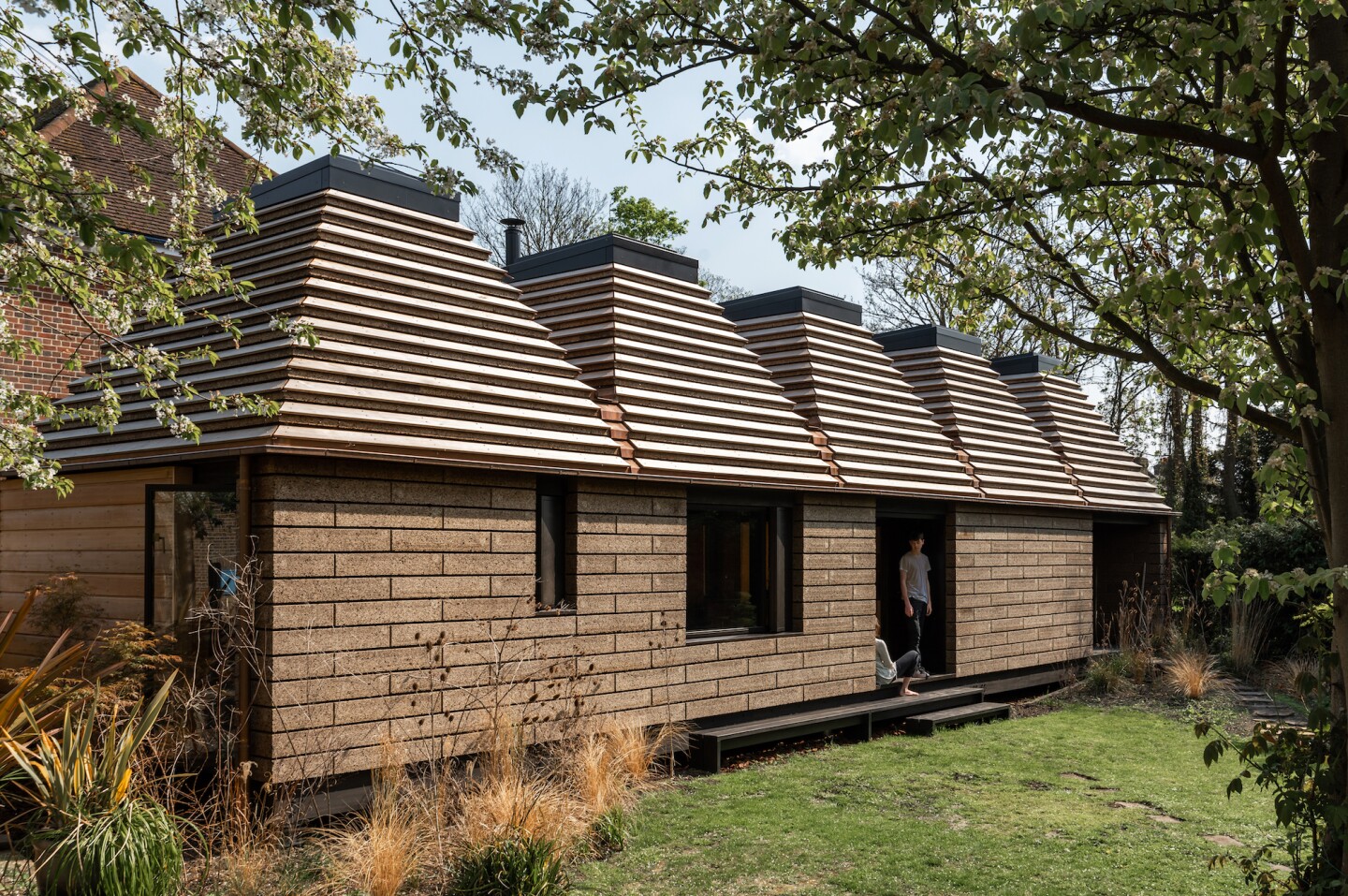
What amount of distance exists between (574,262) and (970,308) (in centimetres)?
565

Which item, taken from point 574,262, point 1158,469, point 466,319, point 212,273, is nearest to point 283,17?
point 212,273

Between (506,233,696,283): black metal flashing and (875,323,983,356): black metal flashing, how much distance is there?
6056 mm

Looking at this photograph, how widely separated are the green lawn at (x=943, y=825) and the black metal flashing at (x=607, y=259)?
18.3ft

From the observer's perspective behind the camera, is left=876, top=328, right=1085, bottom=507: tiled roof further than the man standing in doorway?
Yes

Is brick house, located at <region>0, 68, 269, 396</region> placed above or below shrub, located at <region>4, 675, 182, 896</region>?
above

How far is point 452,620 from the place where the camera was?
344 inches

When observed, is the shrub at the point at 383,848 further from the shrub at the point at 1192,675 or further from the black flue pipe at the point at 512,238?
the shrub at the point at 1192,675

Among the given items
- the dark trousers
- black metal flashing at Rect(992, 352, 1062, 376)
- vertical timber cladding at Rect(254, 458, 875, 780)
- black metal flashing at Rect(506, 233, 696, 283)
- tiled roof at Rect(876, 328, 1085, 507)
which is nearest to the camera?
vertical timber cladding at Rect(254, 458, 875, 780)

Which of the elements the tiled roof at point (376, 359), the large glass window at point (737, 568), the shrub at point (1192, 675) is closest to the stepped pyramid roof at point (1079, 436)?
the shrub at point (1192, 675)

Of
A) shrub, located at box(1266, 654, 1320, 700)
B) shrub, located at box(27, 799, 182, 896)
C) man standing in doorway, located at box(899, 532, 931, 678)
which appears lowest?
shrub, located at box(1266, 654, 1320, 700)

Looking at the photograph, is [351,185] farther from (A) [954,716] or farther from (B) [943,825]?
(A) [954,716]

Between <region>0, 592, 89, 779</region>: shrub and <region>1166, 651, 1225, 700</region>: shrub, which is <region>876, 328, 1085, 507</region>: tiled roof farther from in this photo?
<region>0, 592, 89, 779</region>: shrub

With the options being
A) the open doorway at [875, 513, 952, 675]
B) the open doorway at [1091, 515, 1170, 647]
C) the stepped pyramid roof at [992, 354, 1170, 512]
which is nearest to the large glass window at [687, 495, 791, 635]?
the open doorway at [875, 513, 952, 675]

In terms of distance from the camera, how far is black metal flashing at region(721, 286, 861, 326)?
49.5ft
